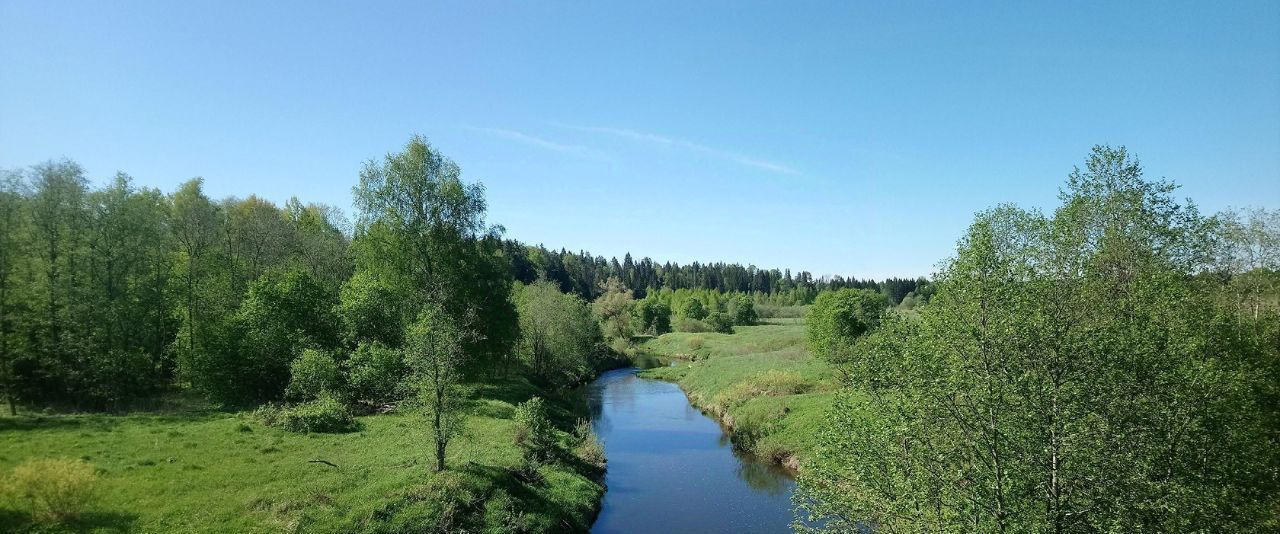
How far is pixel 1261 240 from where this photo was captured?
23.2 meters

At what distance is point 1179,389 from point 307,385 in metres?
38.6

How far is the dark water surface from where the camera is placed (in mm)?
27594

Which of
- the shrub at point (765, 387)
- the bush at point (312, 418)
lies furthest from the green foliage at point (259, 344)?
the shrub at point (765, 387)

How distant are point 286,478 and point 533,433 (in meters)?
12.0

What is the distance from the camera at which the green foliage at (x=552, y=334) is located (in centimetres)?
6081

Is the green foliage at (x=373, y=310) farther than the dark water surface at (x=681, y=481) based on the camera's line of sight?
Yes

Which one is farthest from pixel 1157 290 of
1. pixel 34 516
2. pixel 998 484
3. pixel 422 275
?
pixel 422 275

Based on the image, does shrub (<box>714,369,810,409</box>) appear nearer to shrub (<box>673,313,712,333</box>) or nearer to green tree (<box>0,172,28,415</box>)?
green tree (<box>0,172,28,415</box>)

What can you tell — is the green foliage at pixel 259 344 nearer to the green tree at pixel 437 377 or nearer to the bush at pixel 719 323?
the green tree at pixel 437 377

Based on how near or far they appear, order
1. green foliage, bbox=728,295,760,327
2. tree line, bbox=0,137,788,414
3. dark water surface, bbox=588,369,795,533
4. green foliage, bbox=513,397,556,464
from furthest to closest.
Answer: green foliage, bbox=728,295,760,327
tree line, bbox=0,137,788,414
green foliage, bbox=513,397,556,464
dark water surface, bbox=588,369,795,533

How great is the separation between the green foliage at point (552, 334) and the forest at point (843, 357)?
494 centimetres

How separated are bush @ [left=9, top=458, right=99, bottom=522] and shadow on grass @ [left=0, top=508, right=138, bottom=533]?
209 mm

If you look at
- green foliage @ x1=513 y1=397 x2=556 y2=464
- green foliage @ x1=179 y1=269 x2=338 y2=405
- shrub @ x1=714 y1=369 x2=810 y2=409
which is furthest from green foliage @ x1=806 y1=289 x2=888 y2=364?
green foliage @ x1=179 y1=269 x2=338 y2=405

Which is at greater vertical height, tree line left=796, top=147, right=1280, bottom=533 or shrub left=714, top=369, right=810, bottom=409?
tree line left=796, top=147, right=1280, bottom=533
